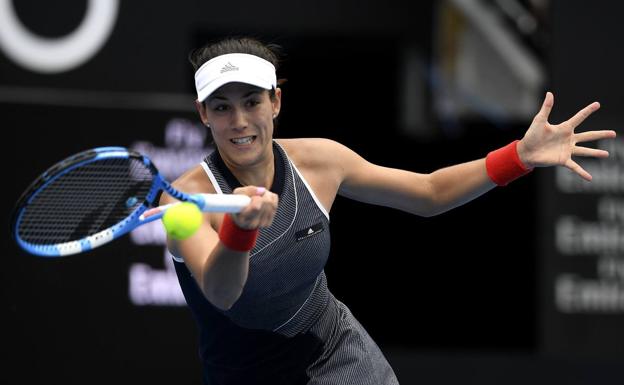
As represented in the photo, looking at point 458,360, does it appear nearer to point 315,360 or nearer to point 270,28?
point 270,28

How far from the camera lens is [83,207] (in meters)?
4.02

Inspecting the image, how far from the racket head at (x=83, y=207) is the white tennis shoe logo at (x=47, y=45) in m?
2.12

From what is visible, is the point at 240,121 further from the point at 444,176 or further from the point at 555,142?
the point at 555,142

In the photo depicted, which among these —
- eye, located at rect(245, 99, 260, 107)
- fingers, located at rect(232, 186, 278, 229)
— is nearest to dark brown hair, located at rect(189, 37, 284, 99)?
eye, located at rect(245, 99, 260, 107)

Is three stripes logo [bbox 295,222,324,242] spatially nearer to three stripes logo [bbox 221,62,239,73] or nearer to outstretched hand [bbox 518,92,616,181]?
three stripes logo [bbox 221,62,239,73]

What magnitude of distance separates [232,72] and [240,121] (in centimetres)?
15

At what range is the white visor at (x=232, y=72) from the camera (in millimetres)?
3717

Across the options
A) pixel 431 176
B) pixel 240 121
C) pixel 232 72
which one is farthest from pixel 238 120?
pixel 431 176

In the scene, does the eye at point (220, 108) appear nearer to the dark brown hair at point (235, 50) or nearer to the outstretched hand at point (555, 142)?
the dark brown hair at point (235, 50)

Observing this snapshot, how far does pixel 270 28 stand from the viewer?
7.22 meters

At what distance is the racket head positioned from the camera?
3.46m

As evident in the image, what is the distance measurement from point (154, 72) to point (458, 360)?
228cm

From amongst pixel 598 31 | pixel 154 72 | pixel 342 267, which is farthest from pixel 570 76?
pixel 154 72

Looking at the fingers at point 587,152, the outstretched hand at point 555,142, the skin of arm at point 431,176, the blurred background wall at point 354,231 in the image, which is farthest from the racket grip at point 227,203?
the blurred background wall at point 354,231
